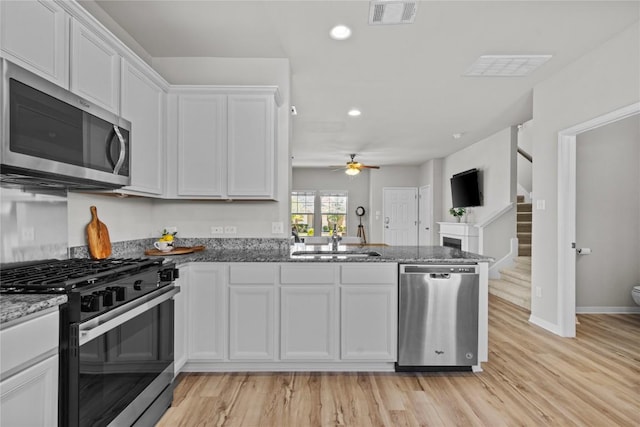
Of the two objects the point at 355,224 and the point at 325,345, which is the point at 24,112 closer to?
the point at 325,345

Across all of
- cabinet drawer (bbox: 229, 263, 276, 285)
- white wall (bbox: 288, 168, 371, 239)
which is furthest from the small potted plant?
cabinet drawer (bbox: 229, 263, 276, 285)

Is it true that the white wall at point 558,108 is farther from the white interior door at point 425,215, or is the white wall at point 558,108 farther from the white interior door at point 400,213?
the white interior door at point 400,213

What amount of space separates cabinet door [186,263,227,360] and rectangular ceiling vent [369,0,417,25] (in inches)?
84.4

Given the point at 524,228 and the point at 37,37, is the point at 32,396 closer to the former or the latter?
the point at 37,37

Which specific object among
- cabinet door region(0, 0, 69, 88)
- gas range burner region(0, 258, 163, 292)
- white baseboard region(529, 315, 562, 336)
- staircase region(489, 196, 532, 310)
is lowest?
white baseboard region(529, 315, 562, 336)

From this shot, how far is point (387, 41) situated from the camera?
3.04 meters

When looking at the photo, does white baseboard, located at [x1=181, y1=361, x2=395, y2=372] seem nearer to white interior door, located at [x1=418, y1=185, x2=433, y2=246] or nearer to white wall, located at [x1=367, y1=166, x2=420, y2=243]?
white interior door, located at [x1=418, y1=185, x2=433, y2=246]

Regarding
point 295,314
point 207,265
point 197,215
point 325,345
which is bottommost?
point 325,345

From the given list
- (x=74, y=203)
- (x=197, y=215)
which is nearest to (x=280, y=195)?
(x=197, y=215)

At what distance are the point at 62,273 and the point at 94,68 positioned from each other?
3.90 ft

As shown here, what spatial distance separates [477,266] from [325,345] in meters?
1.28

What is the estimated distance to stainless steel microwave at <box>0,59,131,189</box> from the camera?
4.59ft

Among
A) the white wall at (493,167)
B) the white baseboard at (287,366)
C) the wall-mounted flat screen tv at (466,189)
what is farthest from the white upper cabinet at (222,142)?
the wall-mounted flat screen tv at (466,189)

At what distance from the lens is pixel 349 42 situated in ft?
10.1
